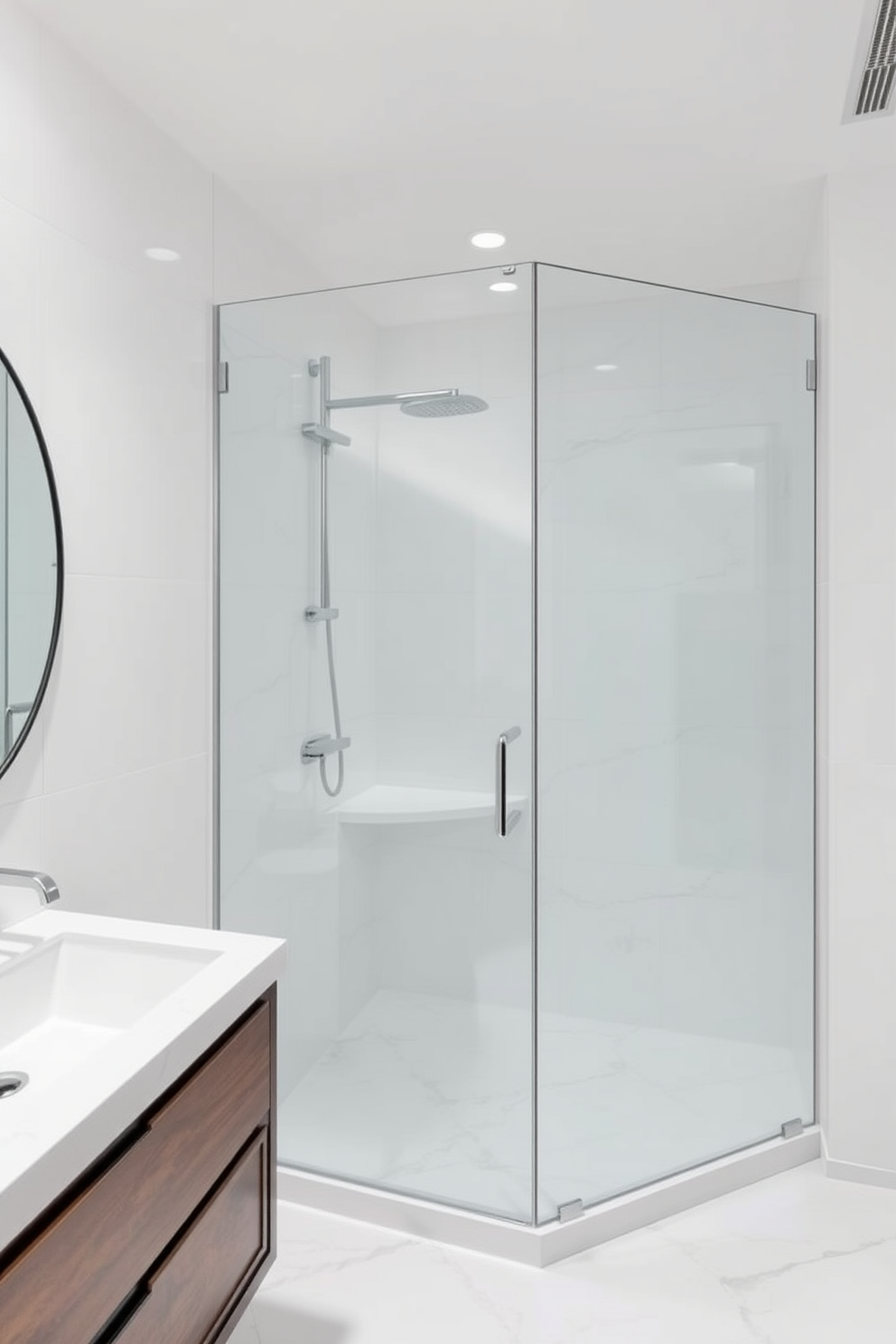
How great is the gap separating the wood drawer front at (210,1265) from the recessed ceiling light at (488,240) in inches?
89.9

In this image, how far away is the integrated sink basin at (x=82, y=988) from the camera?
1.36 m

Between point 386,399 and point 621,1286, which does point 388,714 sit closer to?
point 386,399

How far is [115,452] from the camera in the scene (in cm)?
183

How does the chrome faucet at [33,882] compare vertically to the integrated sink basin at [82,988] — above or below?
above

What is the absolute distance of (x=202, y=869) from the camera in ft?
7.18

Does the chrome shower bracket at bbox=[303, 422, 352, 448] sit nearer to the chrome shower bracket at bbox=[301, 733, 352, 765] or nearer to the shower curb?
the chrome shower bracket at bbox=[301, 733, 352, 765]

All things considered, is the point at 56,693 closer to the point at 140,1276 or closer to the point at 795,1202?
the point at 140,1276

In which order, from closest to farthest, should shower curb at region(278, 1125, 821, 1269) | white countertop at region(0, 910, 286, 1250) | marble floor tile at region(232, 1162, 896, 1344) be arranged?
white countertop at region(0, 910, 286, 1250) → marble floor tile at region(232, 1162, 896, 1344) → shower curb at region(278, 1125, 821, 1269)

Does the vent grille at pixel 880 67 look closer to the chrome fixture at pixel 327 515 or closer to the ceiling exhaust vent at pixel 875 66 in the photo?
the ceiling exhaust vent at pixel 875 66

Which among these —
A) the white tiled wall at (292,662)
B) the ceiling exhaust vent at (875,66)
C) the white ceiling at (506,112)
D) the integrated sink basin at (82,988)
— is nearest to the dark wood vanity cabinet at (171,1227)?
the integrated sink basin at (82,988)

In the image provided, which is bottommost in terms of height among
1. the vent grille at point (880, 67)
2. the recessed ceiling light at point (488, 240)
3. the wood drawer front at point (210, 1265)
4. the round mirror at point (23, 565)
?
the wood drawer front at point (210, 1265)

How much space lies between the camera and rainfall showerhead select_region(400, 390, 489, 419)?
6.47ft

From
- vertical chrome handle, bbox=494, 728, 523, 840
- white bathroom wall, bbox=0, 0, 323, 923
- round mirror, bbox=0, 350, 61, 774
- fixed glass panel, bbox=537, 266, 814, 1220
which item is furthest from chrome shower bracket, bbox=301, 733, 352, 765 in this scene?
round mirror, bbox=0, 350, 61, 774

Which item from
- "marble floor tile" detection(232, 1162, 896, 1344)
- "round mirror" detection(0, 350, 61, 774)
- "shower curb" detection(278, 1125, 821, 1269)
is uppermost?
"round mirror" detection(0, 350, 61, 774)
